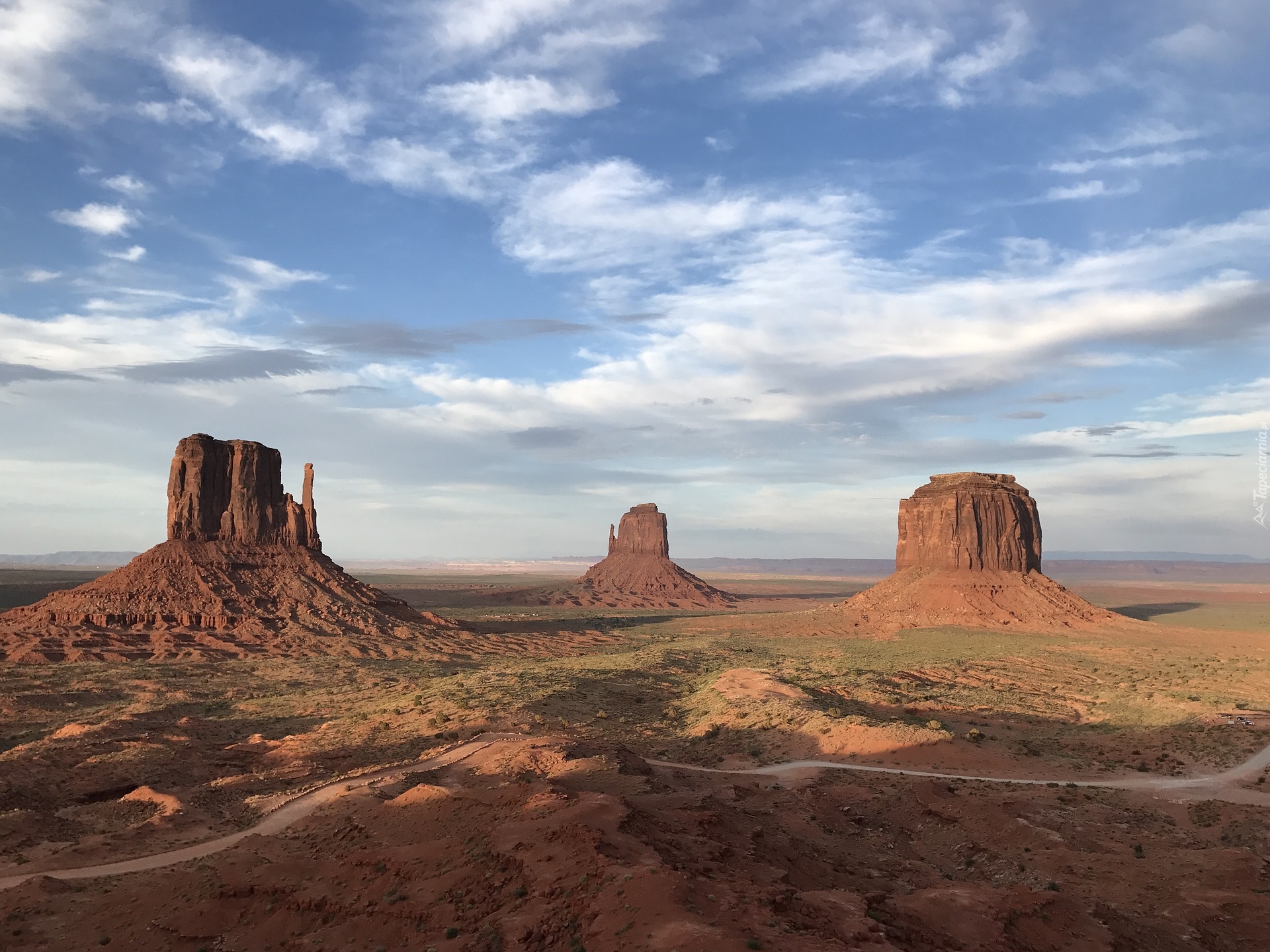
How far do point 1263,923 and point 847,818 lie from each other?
35.2ft

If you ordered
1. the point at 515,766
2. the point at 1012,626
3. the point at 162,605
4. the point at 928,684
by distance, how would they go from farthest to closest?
the point at 1012,626 → the point at 162,605 → the point at 928,684 → the point at 515,766

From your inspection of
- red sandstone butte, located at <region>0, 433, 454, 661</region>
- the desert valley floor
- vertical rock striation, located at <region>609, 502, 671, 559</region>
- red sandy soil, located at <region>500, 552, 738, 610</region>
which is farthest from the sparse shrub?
vertical rock striation, located at <region>609, 502, 671, 559</region>

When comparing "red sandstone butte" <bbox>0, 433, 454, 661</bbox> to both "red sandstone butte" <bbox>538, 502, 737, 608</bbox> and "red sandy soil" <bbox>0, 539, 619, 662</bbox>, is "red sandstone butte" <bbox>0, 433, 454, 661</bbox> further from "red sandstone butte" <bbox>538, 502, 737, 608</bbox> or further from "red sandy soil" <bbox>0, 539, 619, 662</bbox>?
"red sandstone butte" <bbox>538, 502, 737, 608</bbox>

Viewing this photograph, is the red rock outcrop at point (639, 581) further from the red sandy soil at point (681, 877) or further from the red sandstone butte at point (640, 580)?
the red sandy soil at point (681, 877)

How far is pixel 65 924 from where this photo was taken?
17594 mm

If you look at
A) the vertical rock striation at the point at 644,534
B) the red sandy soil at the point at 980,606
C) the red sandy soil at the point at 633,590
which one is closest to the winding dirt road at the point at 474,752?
the red sandy soil at the point at 980,606

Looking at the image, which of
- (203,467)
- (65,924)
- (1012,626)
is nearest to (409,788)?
(65,924)

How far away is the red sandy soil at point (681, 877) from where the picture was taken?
1530 centimetres

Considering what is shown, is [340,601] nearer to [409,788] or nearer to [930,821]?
[409,788]

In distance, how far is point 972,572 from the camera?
96688mm

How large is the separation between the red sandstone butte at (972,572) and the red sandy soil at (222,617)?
48.6 m

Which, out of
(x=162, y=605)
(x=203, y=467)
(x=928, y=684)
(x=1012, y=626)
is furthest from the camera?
(x=1012, y=626)

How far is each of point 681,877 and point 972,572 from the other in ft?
298

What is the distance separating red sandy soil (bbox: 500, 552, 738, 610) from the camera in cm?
14800
